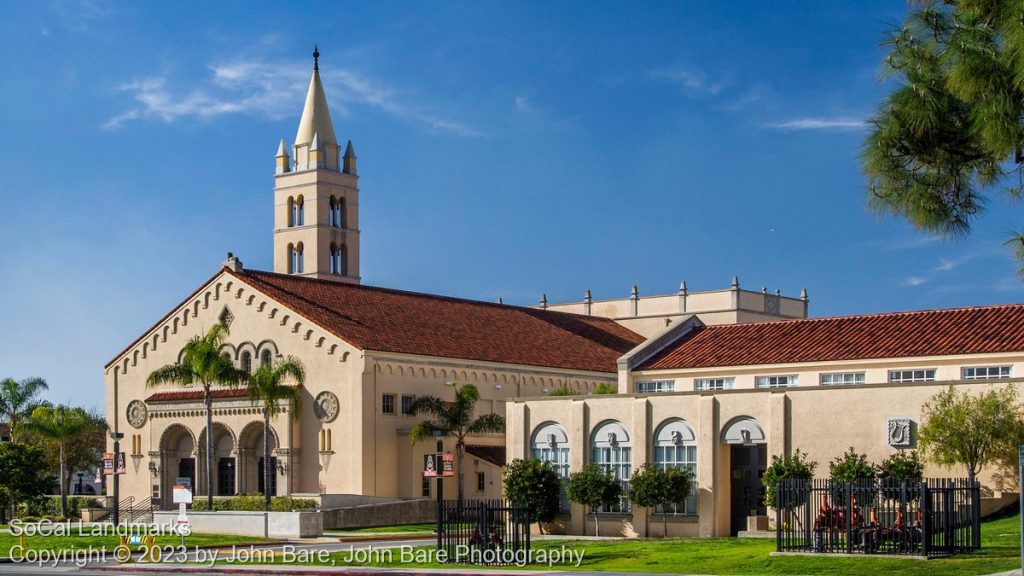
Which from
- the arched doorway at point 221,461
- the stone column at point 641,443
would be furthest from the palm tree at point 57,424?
the stone column at point 641,443

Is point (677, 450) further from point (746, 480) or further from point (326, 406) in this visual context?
point (326, 406)

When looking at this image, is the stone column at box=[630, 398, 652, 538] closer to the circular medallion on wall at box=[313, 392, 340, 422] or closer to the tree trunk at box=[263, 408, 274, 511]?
the tree trunk at box=[263, 408, 274, 511]

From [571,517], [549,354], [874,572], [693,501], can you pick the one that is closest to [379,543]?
[571,517]

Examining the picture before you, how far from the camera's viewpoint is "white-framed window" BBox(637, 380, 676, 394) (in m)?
57.8

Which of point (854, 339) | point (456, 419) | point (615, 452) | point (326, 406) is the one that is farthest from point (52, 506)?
point (854, 339)

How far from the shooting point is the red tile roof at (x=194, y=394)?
228ft

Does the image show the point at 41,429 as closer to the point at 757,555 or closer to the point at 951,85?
the point at 757,555

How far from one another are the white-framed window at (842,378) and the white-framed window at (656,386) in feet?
19.5

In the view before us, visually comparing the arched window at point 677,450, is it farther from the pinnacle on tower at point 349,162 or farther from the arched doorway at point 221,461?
the pinnacle on tower at point 349,162

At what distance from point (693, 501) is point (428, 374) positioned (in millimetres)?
21135

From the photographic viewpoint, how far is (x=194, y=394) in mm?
71375

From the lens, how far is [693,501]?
4984 centimetres

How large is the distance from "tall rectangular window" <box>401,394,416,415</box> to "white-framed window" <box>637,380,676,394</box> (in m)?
12.7

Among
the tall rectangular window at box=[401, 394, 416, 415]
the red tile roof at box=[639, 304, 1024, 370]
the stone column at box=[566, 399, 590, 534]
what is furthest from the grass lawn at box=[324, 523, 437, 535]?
the red tile roof at box=[639, 304, 1024, 370]
